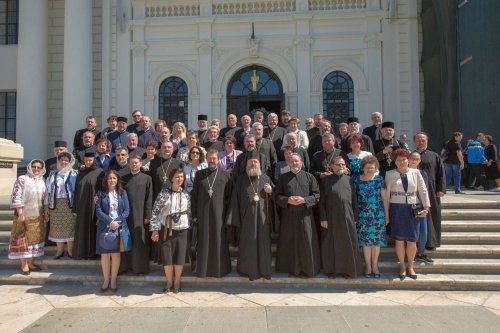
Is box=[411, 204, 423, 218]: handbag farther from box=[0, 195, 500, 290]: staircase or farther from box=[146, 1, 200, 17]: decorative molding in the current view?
box=[146, 1, 200, 17]: decorative molding

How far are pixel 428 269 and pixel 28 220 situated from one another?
6.53 metres

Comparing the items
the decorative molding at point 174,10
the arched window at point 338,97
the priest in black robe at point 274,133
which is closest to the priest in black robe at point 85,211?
the priest in black robe at point 274,133

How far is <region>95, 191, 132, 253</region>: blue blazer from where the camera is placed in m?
5.59

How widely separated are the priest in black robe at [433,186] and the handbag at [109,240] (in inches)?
192

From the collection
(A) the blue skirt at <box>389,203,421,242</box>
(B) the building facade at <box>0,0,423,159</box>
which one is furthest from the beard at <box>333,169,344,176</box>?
(B) the building facade at <box>0,0,423,159</box>

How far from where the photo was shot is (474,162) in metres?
10.8

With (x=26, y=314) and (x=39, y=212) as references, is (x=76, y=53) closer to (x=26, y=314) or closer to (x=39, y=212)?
(x=39, y=212)

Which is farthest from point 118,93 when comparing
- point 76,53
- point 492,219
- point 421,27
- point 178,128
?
point 492,219

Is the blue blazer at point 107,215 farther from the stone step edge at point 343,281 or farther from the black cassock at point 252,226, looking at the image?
the black cassock at point 252,226

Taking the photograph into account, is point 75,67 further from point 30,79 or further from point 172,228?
point 172,228

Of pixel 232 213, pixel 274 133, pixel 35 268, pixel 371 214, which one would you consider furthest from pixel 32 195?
pixel 371 214

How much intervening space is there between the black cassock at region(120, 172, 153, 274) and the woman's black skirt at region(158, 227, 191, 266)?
1.80 ft

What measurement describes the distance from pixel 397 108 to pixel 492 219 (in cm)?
651

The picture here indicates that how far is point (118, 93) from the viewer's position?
1368 centimetres
